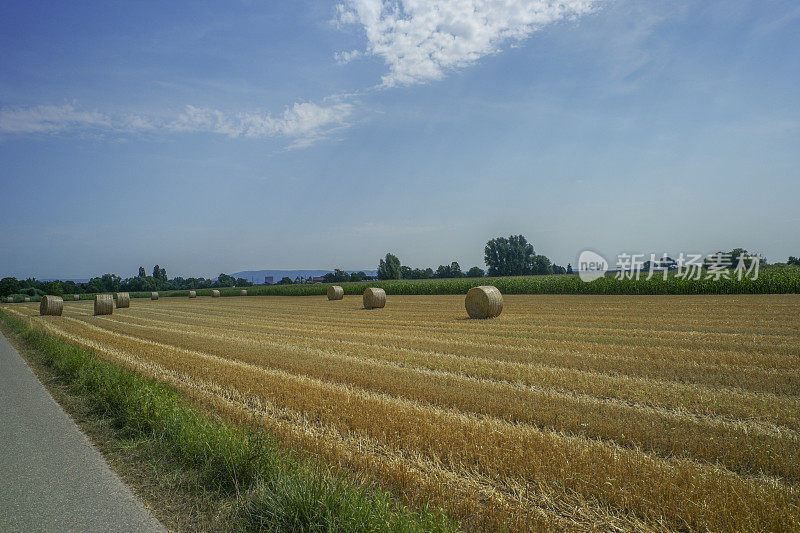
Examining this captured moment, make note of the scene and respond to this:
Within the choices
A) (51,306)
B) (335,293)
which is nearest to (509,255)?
(335,293)

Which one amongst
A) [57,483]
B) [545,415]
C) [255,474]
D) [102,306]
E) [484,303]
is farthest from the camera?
[102,306]

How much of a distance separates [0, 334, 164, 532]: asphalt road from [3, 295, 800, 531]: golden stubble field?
5.45ft

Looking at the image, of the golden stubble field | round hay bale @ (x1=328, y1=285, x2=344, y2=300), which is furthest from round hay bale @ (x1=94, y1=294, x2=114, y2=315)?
the golden stubble field

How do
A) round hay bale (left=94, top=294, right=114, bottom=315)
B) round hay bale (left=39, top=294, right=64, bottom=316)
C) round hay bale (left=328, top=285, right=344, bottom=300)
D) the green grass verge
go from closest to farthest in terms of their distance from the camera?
the green grass verge → round hay bale (left=39, top=294, right=64, bottom=316) → round hay bale (left=94, top=294, right=114, bottom=315) → round hay bale (left=328, top=285, right=344, bottom=300)

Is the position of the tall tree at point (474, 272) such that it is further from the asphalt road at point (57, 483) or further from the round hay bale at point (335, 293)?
the asphalt road at point (57, 483)

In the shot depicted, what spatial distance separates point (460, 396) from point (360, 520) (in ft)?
12.8

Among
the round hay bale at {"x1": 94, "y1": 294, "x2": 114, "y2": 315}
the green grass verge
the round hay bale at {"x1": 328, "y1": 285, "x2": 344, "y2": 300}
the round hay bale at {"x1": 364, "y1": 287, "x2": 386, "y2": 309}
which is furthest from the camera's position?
the round hay bale at {"x1": 328, "y1": 285, "x2": 344, "y2": 300}

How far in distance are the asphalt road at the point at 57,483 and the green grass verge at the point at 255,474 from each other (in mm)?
583

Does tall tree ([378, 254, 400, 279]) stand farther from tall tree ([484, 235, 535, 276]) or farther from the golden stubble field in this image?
the golden stubble field

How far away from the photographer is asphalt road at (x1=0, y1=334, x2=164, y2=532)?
3952 mm

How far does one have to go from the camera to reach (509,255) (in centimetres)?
9481

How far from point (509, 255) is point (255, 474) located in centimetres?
9370

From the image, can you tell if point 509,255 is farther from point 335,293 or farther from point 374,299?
point 374,299

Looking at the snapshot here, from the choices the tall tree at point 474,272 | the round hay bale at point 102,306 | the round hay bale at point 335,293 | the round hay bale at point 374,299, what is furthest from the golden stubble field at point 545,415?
the tall tree at point 474,272
